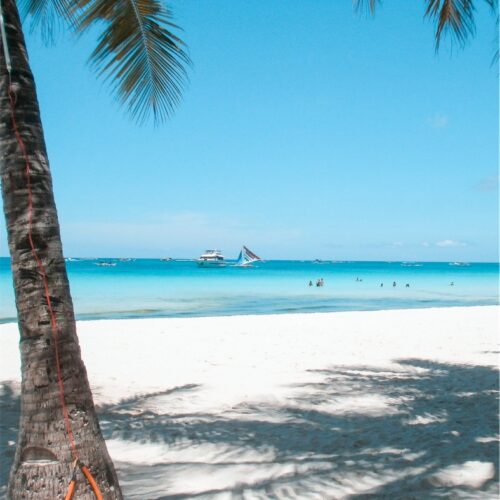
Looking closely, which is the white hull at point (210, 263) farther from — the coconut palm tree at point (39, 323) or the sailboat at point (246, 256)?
the coconut palm tree at point (39, 323)

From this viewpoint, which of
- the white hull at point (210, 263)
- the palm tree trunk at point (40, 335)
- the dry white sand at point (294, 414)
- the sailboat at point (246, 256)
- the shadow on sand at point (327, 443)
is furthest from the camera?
the white hull at point (210, 263)

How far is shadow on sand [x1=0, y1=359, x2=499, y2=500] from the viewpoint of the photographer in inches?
144

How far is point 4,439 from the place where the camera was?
489 cm

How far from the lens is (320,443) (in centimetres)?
470

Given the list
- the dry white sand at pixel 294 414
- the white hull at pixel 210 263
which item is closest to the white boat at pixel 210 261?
the white hull at pixel 210 263

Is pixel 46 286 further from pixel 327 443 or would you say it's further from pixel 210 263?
pixel 210 263

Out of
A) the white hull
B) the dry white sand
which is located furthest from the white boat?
the dry white sand

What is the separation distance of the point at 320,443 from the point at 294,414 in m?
0.96

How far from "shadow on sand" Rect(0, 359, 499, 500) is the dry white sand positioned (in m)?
0.02

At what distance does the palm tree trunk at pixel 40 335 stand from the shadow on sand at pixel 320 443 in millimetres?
1186

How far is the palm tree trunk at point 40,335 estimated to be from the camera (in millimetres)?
2498

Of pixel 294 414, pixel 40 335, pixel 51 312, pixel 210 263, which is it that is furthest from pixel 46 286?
pixel 210 263

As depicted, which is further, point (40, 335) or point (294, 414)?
point (294, 414)

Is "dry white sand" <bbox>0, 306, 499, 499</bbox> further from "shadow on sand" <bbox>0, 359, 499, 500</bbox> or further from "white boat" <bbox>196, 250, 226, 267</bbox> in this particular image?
"white boat" <bbox>196, 250, 226, 267</bbox>
